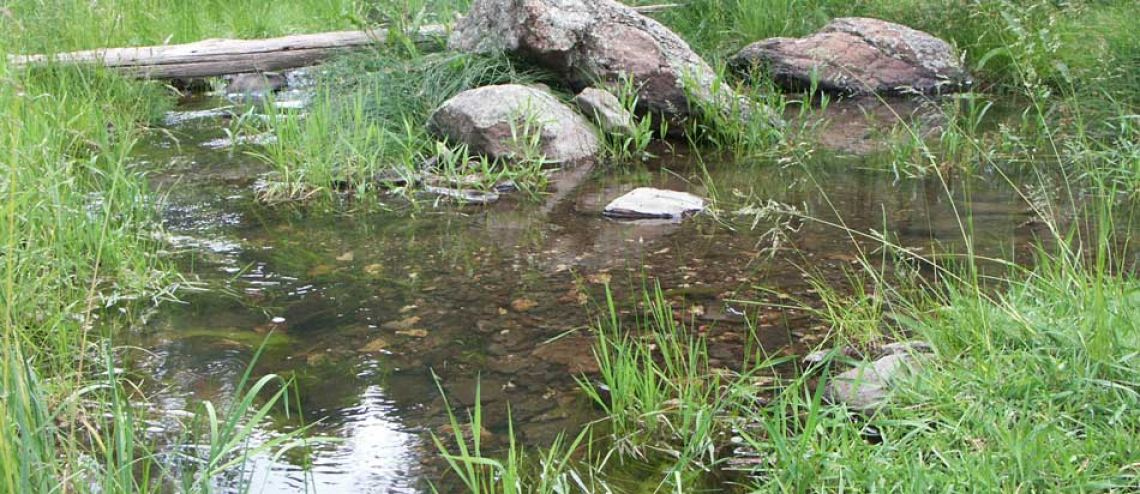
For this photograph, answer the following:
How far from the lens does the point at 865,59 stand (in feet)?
28.0

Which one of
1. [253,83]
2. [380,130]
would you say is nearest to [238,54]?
[253,83]

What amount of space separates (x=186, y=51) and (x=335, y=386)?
5.65 metres

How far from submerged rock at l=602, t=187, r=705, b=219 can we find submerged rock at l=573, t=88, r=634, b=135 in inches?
52.1

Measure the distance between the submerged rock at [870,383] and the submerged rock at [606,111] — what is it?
3.92m

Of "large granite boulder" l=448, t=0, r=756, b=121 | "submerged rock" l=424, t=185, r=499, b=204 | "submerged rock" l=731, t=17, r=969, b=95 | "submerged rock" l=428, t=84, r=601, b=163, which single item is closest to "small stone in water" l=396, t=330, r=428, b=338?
"submerged rock" l=424, t=185, r=499, b=204

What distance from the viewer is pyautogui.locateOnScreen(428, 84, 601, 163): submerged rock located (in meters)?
6.29

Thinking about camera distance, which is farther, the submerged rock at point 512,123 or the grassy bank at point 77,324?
the submerged rock at point 512,123

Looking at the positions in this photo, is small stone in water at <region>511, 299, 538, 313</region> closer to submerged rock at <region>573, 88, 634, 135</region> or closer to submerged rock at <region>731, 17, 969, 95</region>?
submerged rock at <region>573, 88, 634, 135</region>

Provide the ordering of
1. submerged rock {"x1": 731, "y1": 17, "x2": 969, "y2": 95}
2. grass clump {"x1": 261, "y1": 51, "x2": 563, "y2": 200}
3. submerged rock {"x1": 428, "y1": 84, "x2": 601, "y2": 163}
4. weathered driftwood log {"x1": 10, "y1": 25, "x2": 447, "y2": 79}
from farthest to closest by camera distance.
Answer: submerged rock {"x1": 731, "y1": 17, "x2": 969, "y2": 95} < weathered driftwood log {"x1": 10, "y1": 25, "x2": 447, "y2": 79} < submerged rock {"x1": 428, "y1": 84, "x2": 601, "y2": 163} < grass clump {"x1": 261, "y1": 51, "x2": 563, "y2": 200}

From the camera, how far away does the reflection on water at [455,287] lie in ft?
10.0

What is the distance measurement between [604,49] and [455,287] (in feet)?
11.2

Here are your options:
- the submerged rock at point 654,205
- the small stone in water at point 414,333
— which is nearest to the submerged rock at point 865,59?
the submerged rock at point 654,205

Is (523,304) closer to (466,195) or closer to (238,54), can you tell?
(466,195)

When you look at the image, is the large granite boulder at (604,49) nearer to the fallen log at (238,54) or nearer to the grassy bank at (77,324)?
the fallen log at (238,54)
